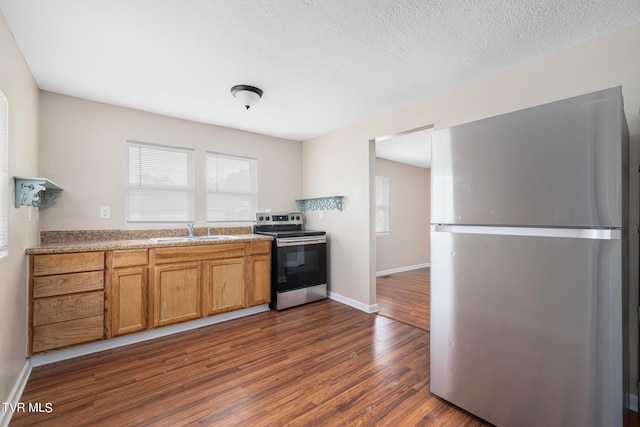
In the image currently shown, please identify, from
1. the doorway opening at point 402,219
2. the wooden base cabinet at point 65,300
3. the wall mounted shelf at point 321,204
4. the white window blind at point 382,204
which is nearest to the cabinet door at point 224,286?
the wooden base cabinet at point 65,300

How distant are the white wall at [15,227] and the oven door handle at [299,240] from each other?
217cm

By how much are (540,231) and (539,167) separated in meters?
0.32

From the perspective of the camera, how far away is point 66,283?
7.33ft

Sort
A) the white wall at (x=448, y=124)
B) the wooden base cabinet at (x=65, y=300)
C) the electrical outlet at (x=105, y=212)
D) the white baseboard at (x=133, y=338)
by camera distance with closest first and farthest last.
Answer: the white wall at (x=448, y=124), the wooden base cabinet at (x=65, y=300), the white baseboard at (x=133, y=338), the electrical outlet at (x=105, y=212)

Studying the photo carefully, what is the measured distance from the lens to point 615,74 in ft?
5.81

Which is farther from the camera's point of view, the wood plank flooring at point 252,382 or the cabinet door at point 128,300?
the cabinet door at point 128,300

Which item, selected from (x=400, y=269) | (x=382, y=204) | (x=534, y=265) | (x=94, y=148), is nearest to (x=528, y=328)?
(x=534, y=265)

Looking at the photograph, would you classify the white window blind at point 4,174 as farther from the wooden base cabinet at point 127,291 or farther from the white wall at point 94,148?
the white wall at point 94,148

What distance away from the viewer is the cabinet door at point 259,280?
328 cm

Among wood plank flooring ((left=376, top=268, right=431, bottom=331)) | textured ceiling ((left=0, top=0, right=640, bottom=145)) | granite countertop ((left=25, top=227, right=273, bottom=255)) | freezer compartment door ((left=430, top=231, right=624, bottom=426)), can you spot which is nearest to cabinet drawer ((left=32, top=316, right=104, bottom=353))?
granite countertop ((left=25, top=227, right=273, bottom=255))

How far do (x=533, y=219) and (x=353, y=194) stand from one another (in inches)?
89.9

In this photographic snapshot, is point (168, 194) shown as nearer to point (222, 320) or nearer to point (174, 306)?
point (174, 306)

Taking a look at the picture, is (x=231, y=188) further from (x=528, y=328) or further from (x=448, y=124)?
(x=528, y=328)

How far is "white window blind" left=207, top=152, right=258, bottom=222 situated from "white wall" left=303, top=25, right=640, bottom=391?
35.0 inches
